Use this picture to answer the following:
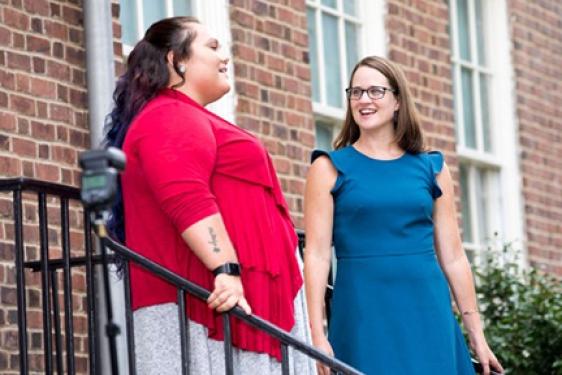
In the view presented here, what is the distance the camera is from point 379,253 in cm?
507

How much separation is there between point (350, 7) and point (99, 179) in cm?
505

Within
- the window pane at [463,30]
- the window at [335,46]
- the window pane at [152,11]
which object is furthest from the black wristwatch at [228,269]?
the window pane at [463,30]

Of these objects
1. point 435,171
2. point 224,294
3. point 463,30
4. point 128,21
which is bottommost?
point 224,294

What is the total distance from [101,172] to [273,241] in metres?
1.03

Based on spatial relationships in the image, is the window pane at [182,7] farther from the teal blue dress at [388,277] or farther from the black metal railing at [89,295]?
the black metal railing at [89,295]

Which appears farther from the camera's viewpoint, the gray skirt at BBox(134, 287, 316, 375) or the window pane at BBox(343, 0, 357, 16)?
the window pane at BBox(343, 0, 357, 16)

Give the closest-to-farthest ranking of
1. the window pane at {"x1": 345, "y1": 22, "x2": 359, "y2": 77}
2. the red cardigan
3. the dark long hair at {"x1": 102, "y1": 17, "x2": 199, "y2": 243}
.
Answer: the red cardigan < the dark long hair at {"x1": 102, "y1": 17, "x2": 199, "y2": 243} < the window pane at {"x1": 345, "y1": 22, "x2": 359, "y2": 77}

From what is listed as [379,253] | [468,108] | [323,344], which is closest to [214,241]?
[323,344]

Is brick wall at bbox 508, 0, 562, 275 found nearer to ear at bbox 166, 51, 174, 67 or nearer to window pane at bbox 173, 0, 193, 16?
window pane at bbox 173, 0, 193, 16

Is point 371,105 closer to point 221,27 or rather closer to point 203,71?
point 203,71

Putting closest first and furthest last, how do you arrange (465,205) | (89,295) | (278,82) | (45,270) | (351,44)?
(45,270) → (89,295) → (278,82) → (351,44) → (465,205)

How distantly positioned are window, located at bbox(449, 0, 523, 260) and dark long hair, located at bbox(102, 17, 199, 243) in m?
4.87

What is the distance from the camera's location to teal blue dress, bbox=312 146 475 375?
5.07 metres

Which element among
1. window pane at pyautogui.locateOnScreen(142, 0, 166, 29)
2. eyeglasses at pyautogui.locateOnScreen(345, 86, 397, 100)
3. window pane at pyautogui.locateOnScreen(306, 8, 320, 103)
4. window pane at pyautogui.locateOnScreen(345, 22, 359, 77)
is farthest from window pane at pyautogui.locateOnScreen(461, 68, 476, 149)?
eyeglasses at pyautogui.locateOnScreen(345, 86, 397, 100)
